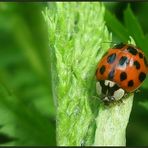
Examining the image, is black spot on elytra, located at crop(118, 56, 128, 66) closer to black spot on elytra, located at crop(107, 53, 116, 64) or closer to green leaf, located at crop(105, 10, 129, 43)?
black spot on elytra, located at crop(107, 53, 116, 64)

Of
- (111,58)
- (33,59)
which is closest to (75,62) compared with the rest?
(111,58)

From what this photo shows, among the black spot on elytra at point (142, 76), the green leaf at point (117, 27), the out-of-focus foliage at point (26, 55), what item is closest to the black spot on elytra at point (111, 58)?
the black spot on elytra at point (142, 76)

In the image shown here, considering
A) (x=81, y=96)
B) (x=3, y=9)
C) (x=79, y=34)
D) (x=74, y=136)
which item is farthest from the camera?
(x=3, y=9)

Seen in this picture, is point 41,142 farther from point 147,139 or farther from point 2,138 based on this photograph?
point 147,139

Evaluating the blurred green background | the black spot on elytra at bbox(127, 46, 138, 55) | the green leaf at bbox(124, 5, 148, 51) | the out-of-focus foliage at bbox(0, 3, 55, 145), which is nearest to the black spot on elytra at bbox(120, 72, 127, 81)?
the black spot on elytra at bbox(127, 46, 138, 55)

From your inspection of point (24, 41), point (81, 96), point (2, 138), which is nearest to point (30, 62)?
point (24, 41)

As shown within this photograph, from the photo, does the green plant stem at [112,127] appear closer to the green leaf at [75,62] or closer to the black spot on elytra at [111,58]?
the green leaf at [75,62]

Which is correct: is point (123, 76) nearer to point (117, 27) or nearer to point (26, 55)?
point (117, 27)

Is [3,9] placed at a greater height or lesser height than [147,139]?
greater
